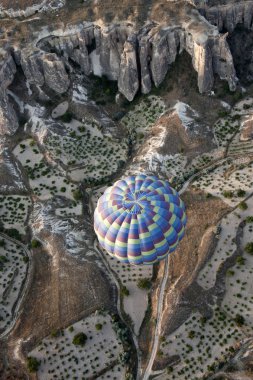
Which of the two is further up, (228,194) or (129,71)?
(129,71)

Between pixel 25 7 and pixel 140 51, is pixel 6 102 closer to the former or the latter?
pixel 25 7

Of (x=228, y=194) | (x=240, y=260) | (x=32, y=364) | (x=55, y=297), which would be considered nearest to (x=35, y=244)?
(x=55, y=297)

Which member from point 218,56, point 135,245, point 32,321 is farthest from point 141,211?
point 218,56

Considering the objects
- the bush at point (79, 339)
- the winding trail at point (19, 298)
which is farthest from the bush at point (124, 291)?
the winding trail at point (19, 298)

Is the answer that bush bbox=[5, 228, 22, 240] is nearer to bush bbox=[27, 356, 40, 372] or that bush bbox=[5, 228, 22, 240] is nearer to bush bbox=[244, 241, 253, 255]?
bush bbox=[27, 356, 40, 372]

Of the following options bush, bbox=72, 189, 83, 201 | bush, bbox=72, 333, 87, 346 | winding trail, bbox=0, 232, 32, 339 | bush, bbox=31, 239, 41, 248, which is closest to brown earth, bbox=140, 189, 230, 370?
bush, bbox=72, 333, 87, 346

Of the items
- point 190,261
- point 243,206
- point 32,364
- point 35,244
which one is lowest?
point 32,364
